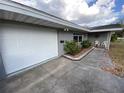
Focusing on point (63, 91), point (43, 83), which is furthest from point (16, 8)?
point (63, 91)

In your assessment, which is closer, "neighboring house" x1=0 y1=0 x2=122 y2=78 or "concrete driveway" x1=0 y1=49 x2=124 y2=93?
"concrete driveway" x1=0 y1=49 x2=124 y2=93

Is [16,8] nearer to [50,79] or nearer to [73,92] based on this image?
[50,79]

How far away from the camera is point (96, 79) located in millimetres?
3465

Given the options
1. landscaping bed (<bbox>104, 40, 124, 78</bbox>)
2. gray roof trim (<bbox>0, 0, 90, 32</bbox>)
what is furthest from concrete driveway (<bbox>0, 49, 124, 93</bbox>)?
gray roof trim (<bbox>0, 0, 90, 32</bbox>)

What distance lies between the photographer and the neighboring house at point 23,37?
9.92ft

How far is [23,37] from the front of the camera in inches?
171

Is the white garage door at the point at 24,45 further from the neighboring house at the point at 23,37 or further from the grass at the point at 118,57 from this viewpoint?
the grass at the point at 118,57

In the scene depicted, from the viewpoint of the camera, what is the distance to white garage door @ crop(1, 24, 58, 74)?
12.2ft

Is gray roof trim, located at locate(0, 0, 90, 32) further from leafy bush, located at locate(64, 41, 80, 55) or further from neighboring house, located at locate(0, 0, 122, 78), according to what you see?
leafy bush, located at locate(64, 41, 80, 55)

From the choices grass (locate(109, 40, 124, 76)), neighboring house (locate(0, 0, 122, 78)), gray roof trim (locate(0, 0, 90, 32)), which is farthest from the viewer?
grass (locate(109, 40, 124, 76))

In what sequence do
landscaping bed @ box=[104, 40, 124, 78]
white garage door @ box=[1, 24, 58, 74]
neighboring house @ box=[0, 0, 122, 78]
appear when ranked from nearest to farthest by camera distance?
neighboring house @ box=[0, 0, 122, 78]
white garage door @ box=[1, 24, 58, 74]
landscaping bed @ box=[104, 40, 124, 78]

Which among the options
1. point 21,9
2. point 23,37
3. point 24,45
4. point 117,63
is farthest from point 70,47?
point 21,9

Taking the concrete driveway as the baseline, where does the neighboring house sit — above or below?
above

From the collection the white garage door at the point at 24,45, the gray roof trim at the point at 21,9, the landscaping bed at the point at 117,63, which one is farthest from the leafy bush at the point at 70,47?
the gray roof trim at the point at 21,9
